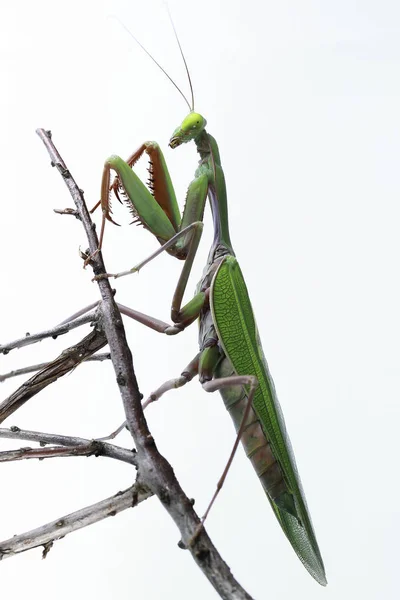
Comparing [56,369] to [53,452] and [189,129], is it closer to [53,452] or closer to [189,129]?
[53,452]

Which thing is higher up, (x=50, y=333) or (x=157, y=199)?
(x=157, y=199)

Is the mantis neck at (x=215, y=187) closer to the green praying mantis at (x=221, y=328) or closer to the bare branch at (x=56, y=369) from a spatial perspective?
the green praying mantis at (x=221, y=328)

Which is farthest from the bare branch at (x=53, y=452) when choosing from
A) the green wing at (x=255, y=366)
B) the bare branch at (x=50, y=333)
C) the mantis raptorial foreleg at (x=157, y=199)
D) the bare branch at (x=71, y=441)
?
the mantis raptorial foreleg at (x=157, y=199)

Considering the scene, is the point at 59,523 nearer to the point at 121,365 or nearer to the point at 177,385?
the point at 121,365

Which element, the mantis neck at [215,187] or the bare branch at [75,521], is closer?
the bare branch at [75,521]

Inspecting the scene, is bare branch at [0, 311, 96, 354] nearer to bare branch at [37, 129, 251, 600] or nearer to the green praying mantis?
bare branch at [37, 129, 251, 600]

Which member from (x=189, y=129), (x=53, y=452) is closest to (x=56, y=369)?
(x=53, y=452)

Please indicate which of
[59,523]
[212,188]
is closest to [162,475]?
[59,523]
